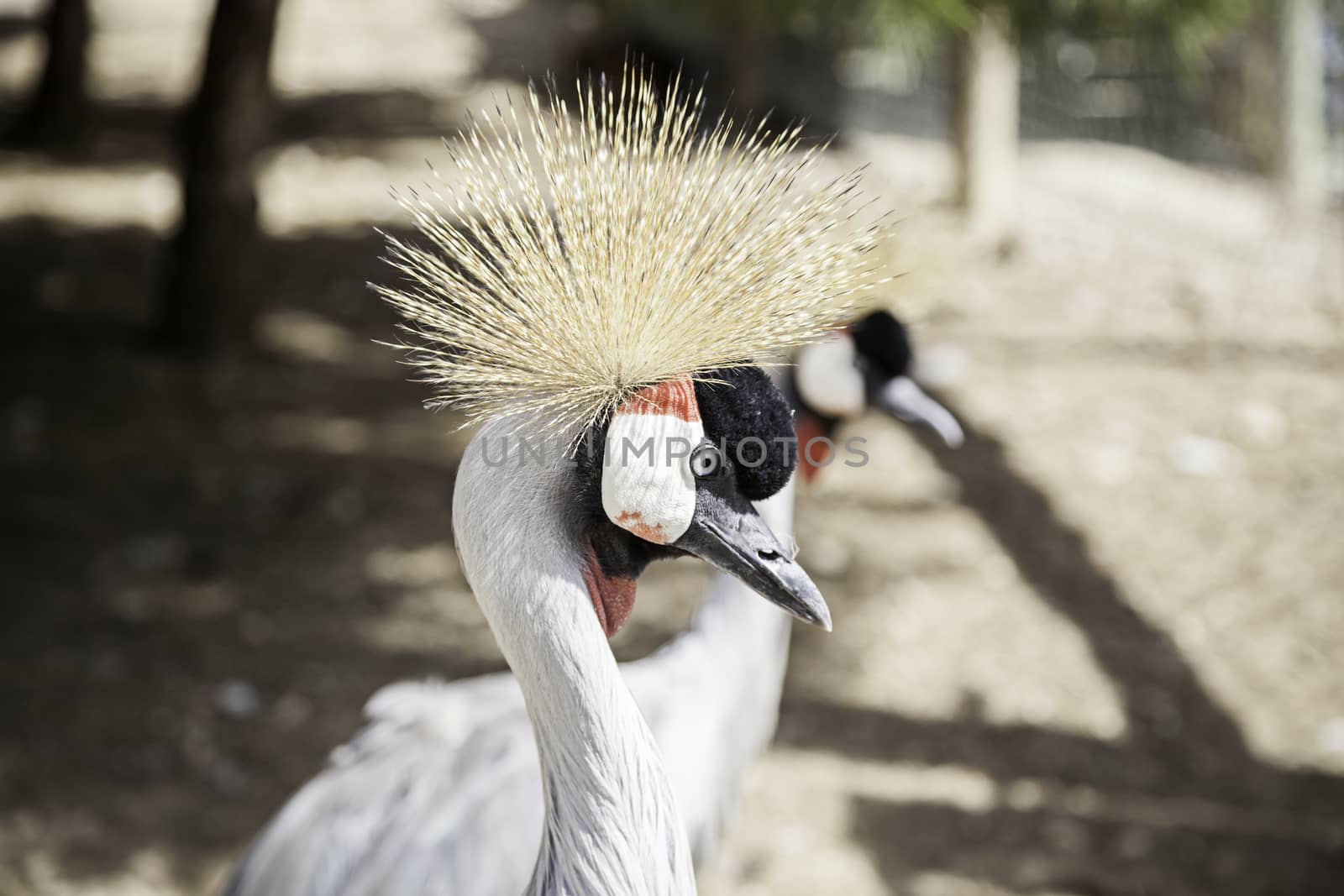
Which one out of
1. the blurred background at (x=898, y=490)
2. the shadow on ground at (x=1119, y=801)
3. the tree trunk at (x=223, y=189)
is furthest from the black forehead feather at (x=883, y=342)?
the tree trunk at (x=223, y=189)

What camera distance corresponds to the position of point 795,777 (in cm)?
249

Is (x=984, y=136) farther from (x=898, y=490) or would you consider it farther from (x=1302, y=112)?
(x=898, y=490)

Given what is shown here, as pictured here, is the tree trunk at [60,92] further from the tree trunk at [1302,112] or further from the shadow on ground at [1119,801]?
the tree trunk at [1302,112]

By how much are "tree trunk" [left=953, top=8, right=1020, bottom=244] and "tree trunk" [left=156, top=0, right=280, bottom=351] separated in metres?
2.35

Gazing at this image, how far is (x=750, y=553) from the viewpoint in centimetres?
104

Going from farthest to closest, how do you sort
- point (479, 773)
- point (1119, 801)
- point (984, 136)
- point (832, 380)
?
point (984, 136) < point (1119, 801) < point (832, 380) < point (479, 773)

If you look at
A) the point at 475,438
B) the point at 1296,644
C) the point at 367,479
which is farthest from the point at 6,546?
the point at 1296,644

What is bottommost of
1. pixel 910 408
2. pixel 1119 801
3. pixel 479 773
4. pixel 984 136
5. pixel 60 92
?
pixel 1119 801

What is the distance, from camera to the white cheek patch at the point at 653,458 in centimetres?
97

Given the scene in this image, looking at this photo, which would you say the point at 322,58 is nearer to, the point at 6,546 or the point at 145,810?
the point at 6,546

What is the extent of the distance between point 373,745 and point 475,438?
92 centimetres

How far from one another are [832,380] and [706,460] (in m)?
1.09

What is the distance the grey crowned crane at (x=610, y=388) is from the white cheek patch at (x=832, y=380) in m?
0.96

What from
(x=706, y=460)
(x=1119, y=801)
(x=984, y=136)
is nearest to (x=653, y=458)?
(x=706, y=460)
